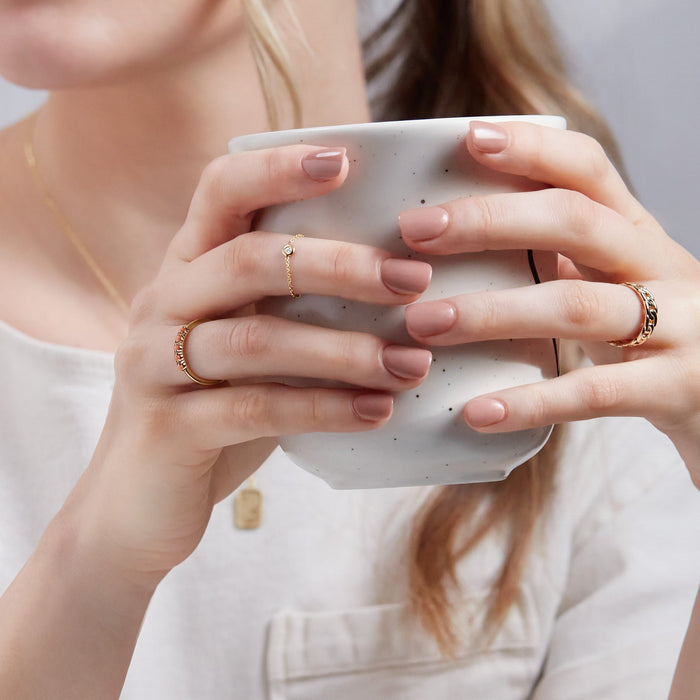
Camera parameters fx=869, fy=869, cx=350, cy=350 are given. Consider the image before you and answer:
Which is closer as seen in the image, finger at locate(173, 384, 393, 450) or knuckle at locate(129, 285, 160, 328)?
finger at locate(173, 384, 393, 450)

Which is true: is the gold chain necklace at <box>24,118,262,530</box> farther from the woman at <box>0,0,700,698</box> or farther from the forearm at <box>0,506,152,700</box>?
the forearm at <box>0,506,152,700</box>

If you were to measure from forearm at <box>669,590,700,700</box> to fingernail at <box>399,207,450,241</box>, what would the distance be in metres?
0.48

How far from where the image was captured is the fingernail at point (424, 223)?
1.53ft

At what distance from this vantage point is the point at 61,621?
0.75 metres

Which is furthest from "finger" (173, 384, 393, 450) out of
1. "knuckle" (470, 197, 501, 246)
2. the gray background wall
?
the gray background wall

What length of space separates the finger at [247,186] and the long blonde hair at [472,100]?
0.43 metres

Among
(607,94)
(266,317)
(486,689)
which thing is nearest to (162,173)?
(266,317)

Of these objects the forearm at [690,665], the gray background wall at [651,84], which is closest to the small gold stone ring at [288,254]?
the forearm at [690,665]

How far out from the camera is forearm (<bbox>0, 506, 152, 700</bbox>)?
742mm

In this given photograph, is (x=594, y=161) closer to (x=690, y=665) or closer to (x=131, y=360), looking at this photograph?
(x=131, y=360)

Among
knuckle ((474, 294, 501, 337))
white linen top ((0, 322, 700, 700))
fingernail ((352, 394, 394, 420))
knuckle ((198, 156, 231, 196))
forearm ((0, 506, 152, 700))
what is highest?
knuckle ((198, 156, 231, 196))

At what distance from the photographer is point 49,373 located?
111cm

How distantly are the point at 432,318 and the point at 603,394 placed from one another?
0.49ft

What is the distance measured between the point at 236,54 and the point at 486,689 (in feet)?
2.82
